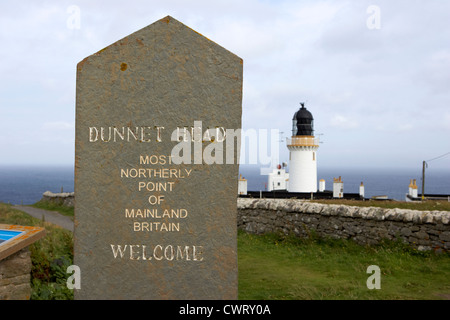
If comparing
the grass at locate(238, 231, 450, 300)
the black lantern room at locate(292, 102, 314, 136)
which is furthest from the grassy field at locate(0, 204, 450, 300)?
the black lantern room at locate(292, 102, 314, 136)

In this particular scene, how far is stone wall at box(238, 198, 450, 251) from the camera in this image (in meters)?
10.8

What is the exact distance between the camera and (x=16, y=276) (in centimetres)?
690

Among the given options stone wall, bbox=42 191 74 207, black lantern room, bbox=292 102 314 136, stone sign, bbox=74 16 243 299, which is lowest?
stone wall, bbox=42 191 74 207

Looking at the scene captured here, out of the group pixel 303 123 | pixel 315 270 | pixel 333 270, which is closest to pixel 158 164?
pixel 315 270

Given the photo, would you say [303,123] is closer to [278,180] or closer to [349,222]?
[278,180]

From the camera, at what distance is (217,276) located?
5.18 metres

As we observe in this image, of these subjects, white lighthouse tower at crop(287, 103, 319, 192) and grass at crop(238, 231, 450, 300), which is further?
white lighthouse tower at crop(287, 103, 319, 192)

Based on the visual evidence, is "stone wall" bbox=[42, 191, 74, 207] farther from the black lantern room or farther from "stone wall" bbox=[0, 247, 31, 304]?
the black lantern room

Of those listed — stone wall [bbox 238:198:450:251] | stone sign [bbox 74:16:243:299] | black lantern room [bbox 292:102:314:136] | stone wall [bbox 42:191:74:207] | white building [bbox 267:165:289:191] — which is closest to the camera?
stone sign [bbox 74:16:243:299]

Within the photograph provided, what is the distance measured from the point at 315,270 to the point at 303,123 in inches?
1326
